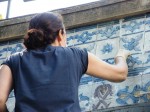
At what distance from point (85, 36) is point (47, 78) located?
1248 mm

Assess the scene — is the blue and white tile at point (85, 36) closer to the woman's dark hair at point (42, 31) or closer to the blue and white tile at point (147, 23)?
the blue and white tile at point (147, 23)

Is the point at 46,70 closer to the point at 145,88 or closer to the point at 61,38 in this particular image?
the point at 61,38

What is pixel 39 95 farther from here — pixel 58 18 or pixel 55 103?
pixel 58 18

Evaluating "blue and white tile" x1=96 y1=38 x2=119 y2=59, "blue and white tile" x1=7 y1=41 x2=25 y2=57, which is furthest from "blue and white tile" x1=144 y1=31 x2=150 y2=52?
"blue and white tile" x1=7 y1=41 x2=25 y2=57

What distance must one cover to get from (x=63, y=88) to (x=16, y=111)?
0.57ft

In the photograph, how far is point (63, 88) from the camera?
1.50 metres

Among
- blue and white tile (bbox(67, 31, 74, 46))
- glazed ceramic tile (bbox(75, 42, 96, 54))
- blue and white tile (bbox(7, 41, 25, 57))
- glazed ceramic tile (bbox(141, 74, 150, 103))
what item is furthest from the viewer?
blue and white tile (bbox(7, 41, 25, 57))

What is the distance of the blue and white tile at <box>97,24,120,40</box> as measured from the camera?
2624mm

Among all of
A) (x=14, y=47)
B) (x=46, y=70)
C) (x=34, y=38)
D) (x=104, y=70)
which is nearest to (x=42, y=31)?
(x=34, y=38)

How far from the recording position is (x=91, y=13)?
277 centimetres

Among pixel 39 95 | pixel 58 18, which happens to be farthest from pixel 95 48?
pixel 39 95

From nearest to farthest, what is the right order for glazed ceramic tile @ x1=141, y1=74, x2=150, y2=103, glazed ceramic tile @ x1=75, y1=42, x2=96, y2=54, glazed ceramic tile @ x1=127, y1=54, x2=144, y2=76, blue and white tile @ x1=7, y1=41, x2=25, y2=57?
glazed ceramic tile @ x1=141, y1=74, x2=150, y2=103
glazed ceramic tile @ x1=127, y1=54, x2=144, y2=76
glazed ceramic tile @ x1=75, y1=42, x2=96, y2=54
blue and white tile @ x1=7, y1=41, x2=25, y2=57

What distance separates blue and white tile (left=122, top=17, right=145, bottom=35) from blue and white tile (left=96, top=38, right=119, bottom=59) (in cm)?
9

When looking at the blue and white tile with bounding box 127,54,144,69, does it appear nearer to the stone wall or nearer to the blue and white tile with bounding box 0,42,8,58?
the stone wall
